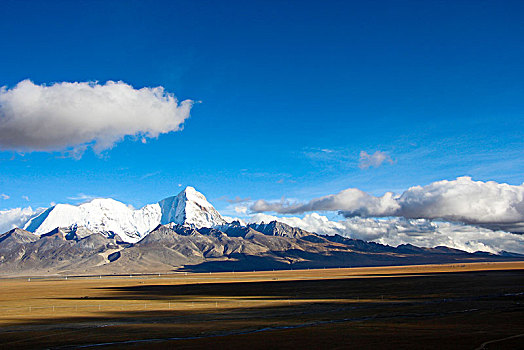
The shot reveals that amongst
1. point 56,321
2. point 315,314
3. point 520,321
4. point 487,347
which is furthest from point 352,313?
point 56,321

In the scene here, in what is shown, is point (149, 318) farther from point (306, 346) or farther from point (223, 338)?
point (306, 346)

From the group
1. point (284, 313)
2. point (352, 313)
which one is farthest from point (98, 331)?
point (352, 313)

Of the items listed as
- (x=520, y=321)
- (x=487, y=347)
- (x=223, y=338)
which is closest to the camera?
(x=487, y=347)

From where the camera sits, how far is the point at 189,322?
6066 cm

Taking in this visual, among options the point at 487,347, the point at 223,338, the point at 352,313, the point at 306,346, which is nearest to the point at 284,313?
the point at 352,313

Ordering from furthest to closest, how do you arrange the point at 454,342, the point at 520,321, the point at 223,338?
the point at 520,321, the point at 223,338, the point at 454,342

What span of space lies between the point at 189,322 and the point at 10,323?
25.7m

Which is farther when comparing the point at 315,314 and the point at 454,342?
the point at 315,314

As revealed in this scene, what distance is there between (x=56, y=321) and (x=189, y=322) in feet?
68.1

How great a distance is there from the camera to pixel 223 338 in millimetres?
44781

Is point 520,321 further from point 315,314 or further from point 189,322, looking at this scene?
point 189,322

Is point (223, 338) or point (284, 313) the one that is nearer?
point (223, 338)

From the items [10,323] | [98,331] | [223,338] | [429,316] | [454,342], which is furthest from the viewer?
[10,323]

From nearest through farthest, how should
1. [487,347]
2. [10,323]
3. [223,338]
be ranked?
1. [487,347]
2. [223,338]
3. [10,323]
